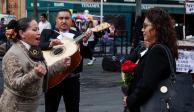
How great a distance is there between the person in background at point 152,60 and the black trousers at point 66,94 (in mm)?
2362

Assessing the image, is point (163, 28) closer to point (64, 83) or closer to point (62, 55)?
point (62, 55)

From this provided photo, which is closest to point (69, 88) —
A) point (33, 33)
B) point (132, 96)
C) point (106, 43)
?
point (33, 33)

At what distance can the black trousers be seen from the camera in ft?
24.4

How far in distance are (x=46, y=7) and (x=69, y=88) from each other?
31605 millimetres

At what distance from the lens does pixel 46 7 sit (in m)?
38.8

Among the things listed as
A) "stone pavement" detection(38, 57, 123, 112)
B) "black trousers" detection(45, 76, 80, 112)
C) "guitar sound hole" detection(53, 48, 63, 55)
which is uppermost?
"guitar sound hole" detection(53, 48, 63, 55)

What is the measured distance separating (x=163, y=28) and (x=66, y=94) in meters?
2.76

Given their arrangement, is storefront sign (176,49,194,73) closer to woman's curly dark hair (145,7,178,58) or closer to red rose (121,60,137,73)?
red rose (121,60,137,73)

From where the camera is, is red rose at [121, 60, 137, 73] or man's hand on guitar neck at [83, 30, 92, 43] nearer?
red rose at [121, 60, 137, 73]

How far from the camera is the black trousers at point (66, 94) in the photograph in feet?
24.4

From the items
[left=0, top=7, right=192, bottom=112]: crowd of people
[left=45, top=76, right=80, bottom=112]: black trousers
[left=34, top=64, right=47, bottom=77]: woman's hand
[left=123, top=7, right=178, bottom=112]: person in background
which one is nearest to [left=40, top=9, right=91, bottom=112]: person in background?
[left=45, top=76, right=80, bottom=112]: black trousers

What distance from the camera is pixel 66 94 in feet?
24.6

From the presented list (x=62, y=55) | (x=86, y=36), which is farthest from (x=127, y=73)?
(x=86, y=36)

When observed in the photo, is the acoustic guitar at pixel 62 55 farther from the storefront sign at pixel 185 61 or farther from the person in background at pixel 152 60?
the storefront sign at pixel 185 61
